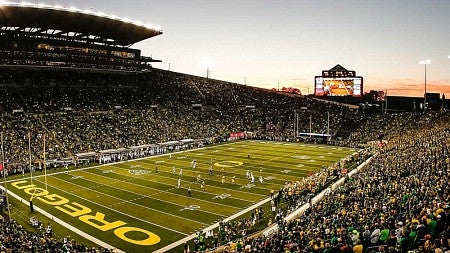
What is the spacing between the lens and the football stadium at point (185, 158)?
15.9m

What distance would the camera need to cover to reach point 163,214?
23.2m

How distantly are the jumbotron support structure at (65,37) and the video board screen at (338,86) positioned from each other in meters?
29.1

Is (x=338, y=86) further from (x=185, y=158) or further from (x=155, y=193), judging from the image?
(x=155, y=193)

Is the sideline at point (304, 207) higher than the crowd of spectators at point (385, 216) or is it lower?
lower

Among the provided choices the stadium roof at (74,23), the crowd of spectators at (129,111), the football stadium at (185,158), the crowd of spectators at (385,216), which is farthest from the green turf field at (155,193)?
the stadium roof at (74,23)

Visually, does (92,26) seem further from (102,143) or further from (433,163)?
(433,163)

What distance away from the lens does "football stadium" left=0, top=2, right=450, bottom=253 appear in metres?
15.9

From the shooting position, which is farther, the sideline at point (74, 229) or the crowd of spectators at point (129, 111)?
the crowd of spectators at point (129, 111)

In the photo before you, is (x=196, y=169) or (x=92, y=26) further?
(x=92, y=26)

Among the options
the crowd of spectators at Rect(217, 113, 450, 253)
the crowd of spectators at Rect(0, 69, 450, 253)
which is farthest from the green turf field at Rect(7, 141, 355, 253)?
the crowd of spectators at Rect(217, 113, 450, 253)

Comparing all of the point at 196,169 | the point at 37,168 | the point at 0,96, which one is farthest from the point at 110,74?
the point at 196,169

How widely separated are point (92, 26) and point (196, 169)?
31.8 metres

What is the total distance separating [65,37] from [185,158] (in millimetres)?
29960

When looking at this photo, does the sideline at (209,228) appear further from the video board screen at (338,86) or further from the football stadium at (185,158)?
the video board screen at (338,86)
